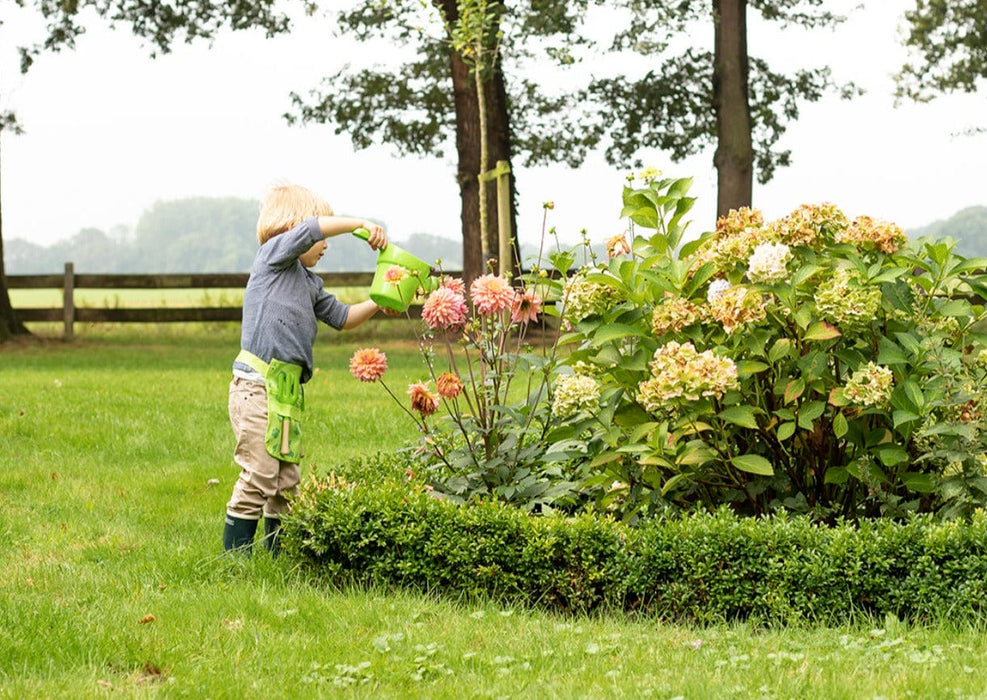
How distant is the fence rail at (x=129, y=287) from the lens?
19203 mm

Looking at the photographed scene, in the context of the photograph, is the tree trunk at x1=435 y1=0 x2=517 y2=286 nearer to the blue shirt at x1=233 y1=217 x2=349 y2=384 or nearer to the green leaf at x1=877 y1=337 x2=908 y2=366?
the blue shirt at x1=233 y1=217 x2=349 y2=384

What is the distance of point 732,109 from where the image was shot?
48.6 feet

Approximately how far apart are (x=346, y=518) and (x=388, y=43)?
14.1 metres

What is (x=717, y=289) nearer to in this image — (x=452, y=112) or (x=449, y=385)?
(x=449, y=385)

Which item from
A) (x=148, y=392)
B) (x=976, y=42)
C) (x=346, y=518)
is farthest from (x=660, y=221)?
(x=976, y=42)

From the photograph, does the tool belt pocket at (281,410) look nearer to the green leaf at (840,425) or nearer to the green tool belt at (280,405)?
the green tool belt at (280,405)

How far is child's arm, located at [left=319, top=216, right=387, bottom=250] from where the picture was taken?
4.66 m

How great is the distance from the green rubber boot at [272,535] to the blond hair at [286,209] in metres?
1.26

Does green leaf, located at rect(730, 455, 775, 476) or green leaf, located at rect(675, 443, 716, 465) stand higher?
green leaf, located at rect(675, 443, 716, 465)

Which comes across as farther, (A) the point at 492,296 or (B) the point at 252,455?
(B) the point at 252,455

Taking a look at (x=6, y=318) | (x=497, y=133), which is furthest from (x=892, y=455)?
(x=6, y=318)

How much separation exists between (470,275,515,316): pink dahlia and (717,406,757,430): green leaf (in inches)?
38.0

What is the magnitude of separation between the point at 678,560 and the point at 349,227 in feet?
6.28

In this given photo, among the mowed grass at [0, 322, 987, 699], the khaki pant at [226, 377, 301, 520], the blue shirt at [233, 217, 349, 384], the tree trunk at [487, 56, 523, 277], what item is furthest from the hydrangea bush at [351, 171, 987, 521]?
the tree trunk at [487, 56, 523, 277]
